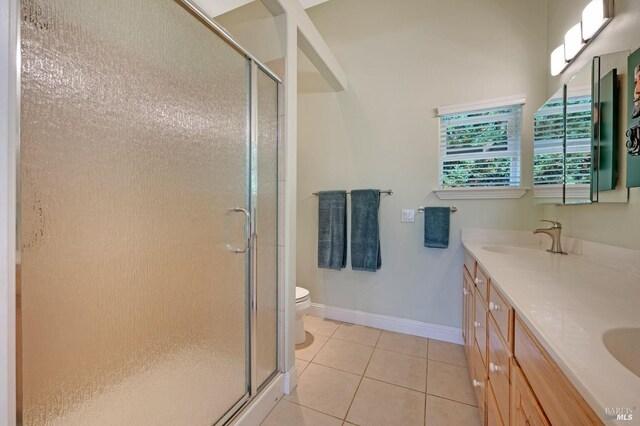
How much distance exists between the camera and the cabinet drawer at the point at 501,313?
84 cm

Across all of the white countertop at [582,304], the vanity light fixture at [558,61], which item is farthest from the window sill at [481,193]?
the vanity light fixture at [558,61]

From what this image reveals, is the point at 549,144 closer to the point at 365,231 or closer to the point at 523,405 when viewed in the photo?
the point at 365,231

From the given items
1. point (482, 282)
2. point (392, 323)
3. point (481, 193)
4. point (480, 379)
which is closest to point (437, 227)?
point (481, 193)

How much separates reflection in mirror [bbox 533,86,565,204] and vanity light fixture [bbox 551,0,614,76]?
193 millimetres

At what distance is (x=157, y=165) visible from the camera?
91 cm

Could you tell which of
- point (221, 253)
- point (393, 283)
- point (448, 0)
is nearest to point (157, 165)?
point (221, 253)

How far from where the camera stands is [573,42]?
1513 millimetres

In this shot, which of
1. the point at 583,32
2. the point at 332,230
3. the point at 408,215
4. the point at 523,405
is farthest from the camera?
the point at 332,230

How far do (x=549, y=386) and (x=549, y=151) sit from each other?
1.69 metres

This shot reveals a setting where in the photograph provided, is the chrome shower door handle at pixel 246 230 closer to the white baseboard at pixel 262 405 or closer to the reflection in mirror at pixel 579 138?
the white baseboard at pixel 262 405

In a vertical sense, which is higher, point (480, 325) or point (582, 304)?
point (582, 304)

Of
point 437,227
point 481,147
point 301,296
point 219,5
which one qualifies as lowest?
point 301,296

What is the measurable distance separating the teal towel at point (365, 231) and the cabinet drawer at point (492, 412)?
48.4 inches

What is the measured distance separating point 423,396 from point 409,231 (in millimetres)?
1172
